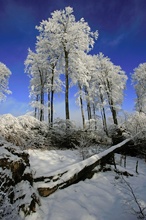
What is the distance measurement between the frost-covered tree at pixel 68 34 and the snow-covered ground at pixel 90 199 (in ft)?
27.3

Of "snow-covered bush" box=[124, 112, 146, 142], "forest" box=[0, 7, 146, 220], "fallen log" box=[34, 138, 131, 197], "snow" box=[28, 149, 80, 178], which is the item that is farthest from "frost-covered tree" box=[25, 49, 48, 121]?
"fallen log" box=[34, 138, 131, 197]

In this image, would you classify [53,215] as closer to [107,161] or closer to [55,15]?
[107,161]

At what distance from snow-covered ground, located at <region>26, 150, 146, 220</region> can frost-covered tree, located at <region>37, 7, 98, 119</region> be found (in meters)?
8.34

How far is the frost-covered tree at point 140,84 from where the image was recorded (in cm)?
2236

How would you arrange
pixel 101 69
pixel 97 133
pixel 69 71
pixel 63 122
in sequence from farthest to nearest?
pixel 101 69 → pixel 69 71 → pixel 97 133 → pixel 63 122

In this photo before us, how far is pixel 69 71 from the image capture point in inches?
612

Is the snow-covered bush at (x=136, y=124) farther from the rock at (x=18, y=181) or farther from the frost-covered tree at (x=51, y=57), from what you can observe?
the rock at (x=18, y=181)

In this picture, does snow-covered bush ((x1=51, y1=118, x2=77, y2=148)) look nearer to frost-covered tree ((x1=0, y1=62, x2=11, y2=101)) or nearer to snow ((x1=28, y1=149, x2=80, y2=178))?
snow ((x1=28, y1=149, x2=80, y2=178))

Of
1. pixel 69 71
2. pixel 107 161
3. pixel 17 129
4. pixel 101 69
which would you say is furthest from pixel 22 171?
pixel 101 69

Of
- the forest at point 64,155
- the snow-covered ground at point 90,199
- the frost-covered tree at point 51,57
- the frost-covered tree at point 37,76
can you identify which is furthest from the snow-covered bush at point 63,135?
the frost-covered tree at point 37,76

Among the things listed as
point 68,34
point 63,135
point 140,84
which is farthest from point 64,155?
point 140,84

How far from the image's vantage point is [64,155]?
26.3 feet

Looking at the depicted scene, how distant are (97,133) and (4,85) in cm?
1312

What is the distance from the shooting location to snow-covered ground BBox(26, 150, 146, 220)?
427 centimetres
